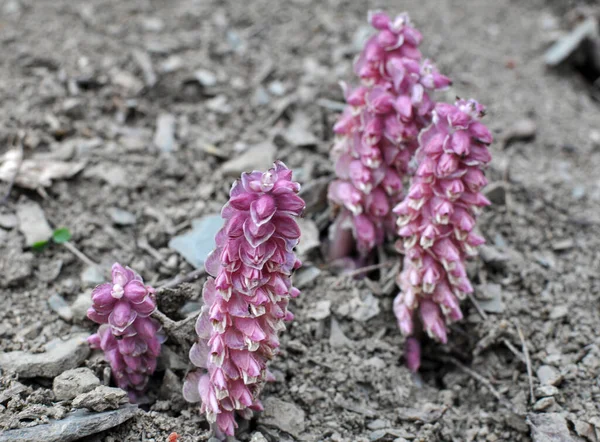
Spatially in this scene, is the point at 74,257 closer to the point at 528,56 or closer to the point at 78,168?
the point at 78,168

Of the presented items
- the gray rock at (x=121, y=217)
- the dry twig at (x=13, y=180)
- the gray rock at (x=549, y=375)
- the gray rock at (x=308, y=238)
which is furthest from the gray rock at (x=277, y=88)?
the gray rock at (x=549, y=375)

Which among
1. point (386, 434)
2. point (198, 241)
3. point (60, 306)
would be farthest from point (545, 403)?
point (60, 306)

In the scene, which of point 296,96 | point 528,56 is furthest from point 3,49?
point 528,56

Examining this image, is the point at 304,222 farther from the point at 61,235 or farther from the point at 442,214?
the point at 61,235

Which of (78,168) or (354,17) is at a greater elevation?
(354,17)

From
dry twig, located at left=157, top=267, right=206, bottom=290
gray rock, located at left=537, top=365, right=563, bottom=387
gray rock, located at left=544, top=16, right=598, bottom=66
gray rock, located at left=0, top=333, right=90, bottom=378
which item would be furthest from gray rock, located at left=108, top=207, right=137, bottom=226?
gray rock, located at left=544, top=16, right=598, bottom=66
